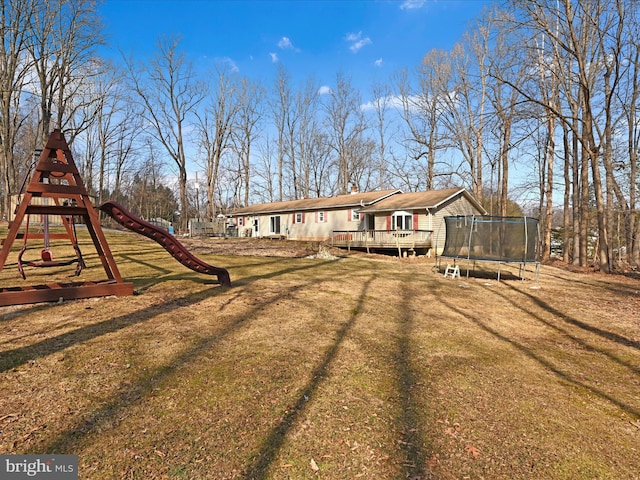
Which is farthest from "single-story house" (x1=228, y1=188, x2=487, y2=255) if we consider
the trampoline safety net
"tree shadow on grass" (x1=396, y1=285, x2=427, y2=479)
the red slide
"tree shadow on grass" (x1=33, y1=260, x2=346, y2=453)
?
"tree shadow on grass" (x1=33, y1=260, x2=346, y2=453)

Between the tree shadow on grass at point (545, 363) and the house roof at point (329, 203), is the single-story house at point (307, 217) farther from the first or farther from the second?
the tree shadow on grass at point (545, 363)

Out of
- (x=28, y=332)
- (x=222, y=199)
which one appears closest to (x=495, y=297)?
(x=28, y=332)

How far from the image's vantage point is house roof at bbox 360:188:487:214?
20.0m

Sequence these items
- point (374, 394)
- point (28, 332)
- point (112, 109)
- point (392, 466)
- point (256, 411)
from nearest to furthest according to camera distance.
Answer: point (392, 466)
point (256, 411)
point (374, 394)
point (28, 332)
point (112, 109)

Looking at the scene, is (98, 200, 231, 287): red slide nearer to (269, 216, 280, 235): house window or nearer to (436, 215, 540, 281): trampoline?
(436, 215, 540, 281): trampoline

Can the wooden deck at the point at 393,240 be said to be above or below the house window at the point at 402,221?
below

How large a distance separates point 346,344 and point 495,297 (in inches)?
224

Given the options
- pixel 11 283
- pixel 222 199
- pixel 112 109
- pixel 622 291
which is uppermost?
pixel 112 109

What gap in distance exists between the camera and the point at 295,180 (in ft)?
136

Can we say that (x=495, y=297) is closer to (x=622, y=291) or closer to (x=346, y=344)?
(x=622, y=291)

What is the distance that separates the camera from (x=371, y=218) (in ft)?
77.9

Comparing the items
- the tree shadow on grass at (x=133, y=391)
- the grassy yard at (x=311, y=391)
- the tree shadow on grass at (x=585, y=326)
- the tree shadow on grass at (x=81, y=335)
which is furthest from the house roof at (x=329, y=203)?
the tree shadow on grass at (x=133, y=391)

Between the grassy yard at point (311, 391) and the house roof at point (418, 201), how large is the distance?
45.8 feet

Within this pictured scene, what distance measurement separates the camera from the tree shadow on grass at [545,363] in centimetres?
337
